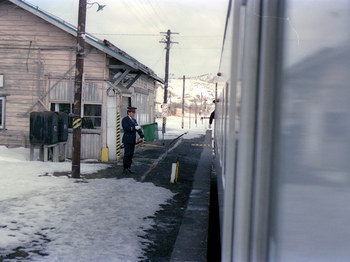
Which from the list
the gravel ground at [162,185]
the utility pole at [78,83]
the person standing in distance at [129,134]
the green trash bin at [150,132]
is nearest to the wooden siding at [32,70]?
the gravel ground at [162,185]

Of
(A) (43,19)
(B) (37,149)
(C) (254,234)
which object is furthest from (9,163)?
(C) (254,234)

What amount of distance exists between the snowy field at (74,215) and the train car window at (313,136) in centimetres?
388

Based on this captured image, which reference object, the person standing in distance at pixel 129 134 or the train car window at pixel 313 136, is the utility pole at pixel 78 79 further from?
the train car window at pixel 313 136

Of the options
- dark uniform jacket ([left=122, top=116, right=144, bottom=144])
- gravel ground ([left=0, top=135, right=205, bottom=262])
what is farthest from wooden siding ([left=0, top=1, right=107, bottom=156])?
dark uniform jacket ([left=122, top=116, right=144, bottom=144])

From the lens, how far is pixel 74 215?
6.62 metres

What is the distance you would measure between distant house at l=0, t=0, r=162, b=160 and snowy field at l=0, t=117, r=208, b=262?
342 cm

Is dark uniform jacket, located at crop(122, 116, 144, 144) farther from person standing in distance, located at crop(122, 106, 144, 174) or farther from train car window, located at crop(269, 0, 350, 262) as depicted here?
train car window, located at crop(269, 0, 350, 262)

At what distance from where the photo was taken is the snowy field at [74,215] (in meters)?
5.05

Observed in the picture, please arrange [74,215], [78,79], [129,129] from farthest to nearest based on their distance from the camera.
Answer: [129,129] < [78,79] < [74,215]

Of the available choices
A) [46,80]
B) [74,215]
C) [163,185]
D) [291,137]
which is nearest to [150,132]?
[46,80]

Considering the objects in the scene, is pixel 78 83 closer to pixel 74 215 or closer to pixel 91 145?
pixel 91 145

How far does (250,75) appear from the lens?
4.75 feet

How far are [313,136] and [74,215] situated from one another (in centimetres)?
598

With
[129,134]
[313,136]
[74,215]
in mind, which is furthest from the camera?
[129,134]
